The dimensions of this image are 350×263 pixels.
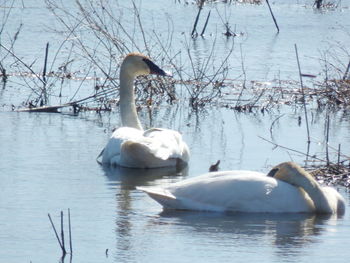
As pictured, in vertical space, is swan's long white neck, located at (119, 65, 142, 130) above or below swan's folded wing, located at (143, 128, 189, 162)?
above

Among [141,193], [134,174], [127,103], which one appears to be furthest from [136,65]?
[141,193]

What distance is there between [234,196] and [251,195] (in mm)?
132

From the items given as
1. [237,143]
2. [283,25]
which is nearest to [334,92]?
[237,143]

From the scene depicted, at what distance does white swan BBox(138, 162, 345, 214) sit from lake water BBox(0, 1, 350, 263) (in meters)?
0.10

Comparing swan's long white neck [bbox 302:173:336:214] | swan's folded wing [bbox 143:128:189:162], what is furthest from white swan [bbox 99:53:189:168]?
swan's long white neck [bbox 302:173:336:214]

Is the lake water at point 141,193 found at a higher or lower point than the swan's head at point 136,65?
lower

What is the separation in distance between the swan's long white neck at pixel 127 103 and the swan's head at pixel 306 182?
10.8ft

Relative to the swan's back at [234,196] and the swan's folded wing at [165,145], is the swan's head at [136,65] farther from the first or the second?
the swan's back at [234,196]

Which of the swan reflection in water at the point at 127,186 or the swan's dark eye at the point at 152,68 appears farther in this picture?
the swan's dark eye at the point at 152,68

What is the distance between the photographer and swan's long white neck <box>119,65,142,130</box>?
40.1 feet

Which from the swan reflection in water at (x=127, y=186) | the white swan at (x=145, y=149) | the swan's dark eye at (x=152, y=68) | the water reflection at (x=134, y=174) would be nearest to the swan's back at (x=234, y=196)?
Answer: the swan reflection in water at (x=127, y=186)

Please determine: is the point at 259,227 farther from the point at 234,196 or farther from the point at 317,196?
the point at 317,196

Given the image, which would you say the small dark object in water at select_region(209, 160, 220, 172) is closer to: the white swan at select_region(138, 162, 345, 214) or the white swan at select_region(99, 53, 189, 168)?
the white swan at select_region(99, 53, 189, 168)

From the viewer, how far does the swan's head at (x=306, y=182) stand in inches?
354
